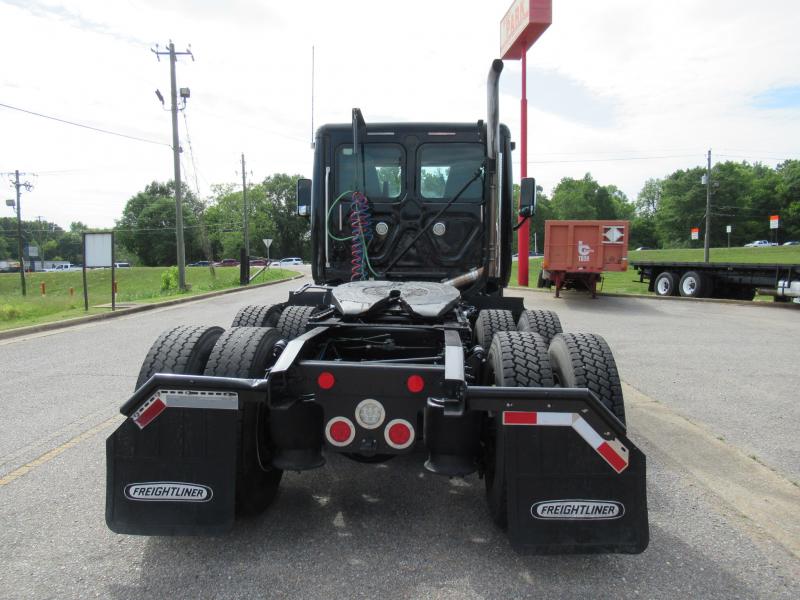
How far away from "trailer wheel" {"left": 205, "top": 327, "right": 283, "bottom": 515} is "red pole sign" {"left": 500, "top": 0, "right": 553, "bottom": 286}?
19491 millimetres

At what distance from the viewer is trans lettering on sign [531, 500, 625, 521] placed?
2494mm

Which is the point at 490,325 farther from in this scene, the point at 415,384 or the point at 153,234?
the point at 153,234

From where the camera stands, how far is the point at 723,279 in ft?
55.9

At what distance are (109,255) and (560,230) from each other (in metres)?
12.1

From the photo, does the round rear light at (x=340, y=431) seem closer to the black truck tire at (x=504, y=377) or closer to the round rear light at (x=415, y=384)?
the round rear light at (x=415, y=384)

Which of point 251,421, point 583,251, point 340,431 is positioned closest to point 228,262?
point 583,251

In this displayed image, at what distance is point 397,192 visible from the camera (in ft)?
20.0

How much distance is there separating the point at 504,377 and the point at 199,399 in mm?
1441

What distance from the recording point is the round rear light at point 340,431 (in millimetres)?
2697

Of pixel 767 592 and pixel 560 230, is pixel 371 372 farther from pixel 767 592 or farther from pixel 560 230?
pixel 560 230

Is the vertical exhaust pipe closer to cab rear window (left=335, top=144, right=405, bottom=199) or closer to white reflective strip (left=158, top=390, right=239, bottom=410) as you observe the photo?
cab rear window (left=335, top=144, right=405, bottom=199)

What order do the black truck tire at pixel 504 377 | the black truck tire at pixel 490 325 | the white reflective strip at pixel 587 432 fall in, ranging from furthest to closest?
the black truck tire at pixel 490 325 → the black truck tire at pixel 504 377 → the white reflective strip at pixel 587 432

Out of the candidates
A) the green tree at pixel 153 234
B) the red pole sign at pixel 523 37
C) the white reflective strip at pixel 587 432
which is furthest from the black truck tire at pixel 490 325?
the green tree at pixel 153 234

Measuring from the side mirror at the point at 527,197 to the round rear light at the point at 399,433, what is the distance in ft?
12.4
